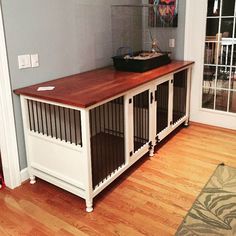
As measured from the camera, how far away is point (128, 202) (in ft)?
7.62

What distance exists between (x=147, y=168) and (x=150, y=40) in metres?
1.82

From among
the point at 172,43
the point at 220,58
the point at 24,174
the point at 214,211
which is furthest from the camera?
the point at 172,43

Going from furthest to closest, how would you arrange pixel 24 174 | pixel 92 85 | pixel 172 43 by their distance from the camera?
pixel 172 43 → pixel 24 174 → pixel 92 85

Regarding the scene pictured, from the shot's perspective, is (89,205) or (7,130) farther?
(7,130)

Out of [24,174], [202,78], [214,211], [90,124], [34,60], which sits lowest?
[214,211]

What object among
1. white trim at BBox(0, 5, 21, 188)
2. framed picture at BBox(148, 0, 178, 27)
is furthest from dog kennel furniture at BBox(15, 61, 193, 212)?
framed picture at BBox(148, 0, 178, 27)

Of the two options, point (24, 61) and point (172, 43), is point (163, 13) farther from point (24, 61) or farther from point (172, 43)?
point (24, 61)

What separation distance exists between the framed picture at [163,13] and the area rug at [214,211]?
202 centimetres

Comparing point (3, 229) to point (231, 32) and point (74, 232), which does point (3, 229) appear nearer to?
point (74, 232)

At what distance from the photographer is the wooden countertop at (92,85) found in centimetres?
209

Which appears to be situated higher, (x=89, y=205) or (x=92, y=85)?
(x=92, y=85)

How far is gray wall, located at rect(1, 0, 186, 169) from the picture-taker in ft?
7.55

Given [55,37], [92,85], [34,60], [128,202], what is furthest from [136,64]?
[128,202]

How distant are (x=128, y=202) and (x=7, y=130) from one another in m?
1.14
